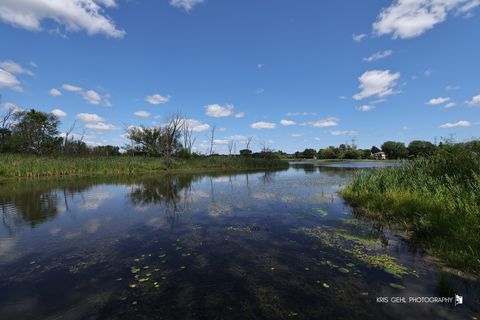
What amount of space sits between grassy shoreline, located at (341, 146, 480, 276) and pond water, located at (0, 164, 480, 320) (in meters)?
0.56

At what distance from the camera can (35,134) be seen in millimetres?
40312

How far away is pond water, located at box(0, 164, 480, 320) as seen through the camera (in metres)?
3.75

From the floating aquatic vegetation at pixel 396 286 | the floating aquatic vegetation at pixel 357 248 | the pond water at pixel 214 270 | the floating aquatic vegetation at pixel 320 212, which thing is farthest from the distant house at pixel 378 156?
the floating aquatic vegetation at pixel 396 286

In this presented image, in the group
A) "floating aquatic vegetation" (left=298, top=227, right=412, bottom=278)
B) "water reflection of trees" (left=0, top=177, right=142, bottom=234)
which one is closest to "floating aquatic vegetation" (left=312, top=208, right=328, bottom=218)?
"floating aquatic vegetation" (left=298, top=227, right=412, bottom=278)

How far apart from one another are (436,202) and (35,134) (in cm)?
4901

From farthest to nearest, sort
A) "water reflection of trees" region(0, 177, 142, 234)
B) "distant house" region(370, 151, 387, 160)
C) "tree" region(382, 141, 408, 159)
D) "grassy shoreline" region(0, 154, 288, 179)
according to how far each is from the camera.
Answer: "distant house" region(370, 151, 387, 160) < "tree" region(382, 141, 408, 159) < "grassy shoreline" region(0, 154, 288, 179) < "water reflection of trees" region(0, 177, 142, 234)

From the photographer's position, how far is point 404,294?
4.18 meters

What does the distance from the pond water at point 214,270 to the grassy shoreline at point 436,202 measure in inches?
22.0

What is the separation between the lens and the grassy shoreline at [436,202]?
5402mm

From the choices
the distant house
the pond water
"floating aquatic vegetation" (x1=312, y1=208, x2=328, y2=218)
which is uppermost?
the distant house

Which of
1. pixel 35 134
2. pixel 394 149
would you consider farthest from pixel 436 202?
pixel 394 149

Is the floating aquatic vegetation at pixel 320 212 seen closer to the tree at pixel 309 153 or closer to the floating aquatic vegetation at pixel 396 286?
the floating aquatic vegetation at pixel 396 286

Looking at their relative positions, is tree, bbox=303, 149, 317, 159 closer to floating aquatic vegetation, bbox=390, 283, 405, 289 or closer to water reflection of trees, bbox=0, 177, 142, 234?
water reflection of trees, bbox=0, 177, 142, 234

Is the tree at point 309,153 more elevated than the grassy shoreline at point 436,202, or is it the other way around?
the tree at point 309,153
